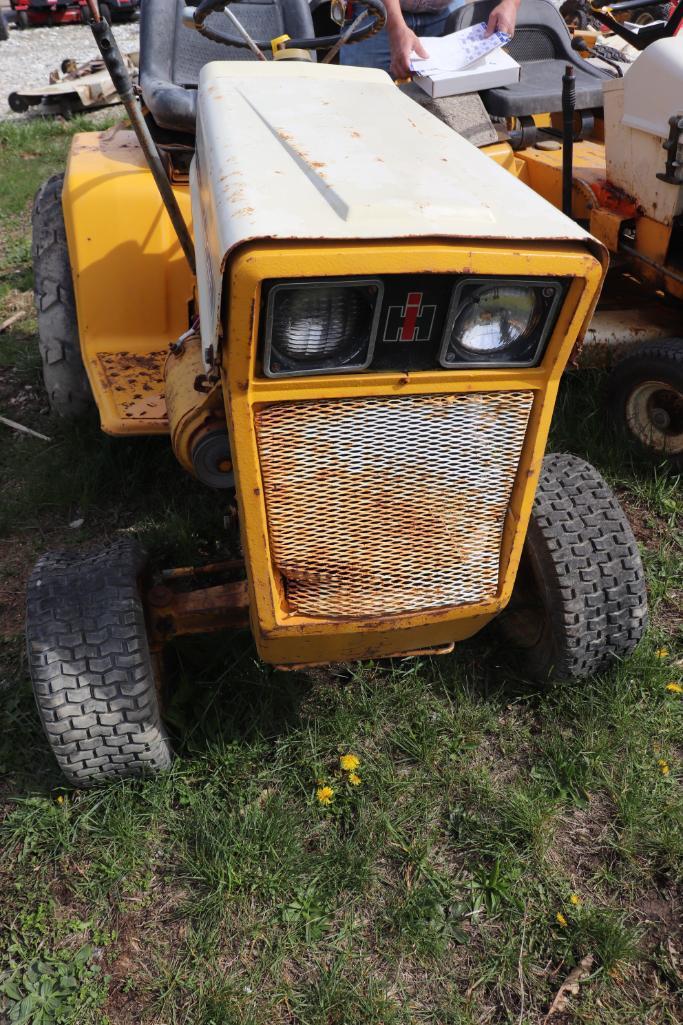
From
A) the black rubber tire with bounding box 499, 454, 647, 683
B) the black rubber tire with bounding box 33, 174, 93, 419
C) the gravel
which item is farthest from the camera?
the gravel

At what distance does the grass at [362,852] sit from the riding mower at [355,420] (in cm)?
16

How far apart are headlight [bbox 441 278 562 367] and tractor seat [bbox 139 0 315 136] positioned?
183cm

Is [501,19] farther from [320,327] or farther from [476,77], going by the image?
[320,327]

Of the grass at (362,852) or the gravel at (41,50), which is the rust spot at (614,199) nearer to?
the grass at (362,852)

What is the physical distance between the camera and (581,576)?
7.16ft

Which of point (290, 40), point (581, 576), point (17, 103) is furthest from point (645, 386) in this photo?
point (17, 103)

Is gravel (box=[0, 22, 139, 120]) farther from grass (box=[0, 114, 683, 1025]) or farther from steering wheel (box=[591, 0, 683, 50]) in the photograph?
grass (box=[0, 114, 683, 1025])

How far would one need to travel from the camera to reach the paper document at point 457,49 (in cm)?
332

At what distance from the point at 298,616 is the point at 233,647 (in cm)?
75

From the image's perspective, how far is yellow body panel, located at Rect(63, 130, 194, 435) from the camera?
9.45 feet

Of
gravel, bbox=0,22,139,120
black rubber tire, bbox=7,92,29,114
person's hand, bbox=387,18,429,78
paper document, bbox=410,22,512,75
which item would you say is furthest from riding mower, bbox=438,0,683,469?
gravel, bbox=0,22,139,120

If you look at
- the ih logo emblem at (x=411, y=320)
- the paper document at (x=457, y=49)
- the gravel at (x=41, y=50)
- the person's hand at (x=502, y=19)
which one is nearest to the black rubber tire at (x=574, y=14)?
the person's hand at (x=502, y=19)

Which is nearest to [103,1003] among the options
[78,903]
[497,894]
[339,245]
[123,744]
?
[78,903]

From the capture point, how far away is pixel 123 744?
6.78 feet
